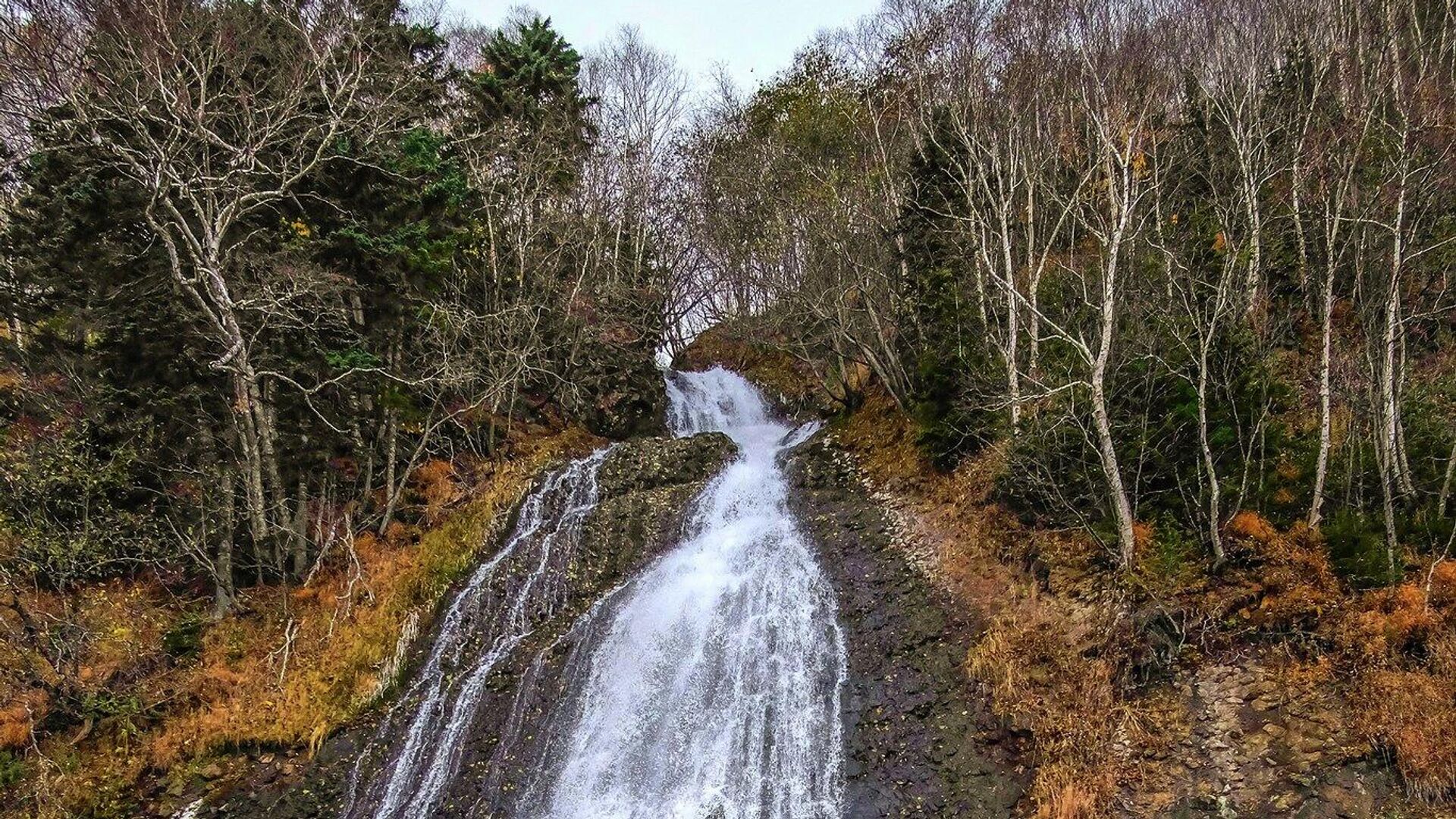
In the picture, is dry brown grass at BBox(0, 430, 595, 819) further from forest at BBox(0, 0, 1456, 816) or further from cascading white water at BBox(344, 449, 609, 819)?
cascading white water at BBox(344, 449, 609, 819)

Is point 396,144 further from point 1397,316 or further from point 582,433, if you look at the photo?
point 1397,316

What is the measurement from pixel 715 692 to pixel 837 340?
392 inches

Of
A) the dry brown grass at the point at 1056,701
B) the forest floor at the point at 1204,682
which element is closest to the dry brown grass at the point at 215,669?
the forest floor at the point at 1204,682

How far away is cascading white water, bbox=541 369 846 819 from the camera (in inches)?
391

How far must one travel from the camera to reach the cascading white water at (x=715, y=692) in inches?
391

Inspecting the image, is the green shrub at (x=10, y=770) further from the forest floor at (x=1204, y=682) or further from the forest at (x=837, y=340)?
the forest floor at (x=1204, y=682)

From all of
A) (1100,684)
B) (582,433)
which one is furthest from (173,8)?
(1100,684)

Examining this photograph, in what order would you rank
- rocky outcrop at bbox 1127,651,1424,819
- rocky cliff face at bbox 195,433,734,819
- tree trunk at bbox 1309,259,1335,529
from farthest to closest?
rocky cliff face at bbox 195,433,734,819, tree trunk at bbox 1309,259,1335,529, rocky outcrop at bbox 1127,651,1424,819

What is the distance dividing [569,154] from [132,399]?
15.0 meters

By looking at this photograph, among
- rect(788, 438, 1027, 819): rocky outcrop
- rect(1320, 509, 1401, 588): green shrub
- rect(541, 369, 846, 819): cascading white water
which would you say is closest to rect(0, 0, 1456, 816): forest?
rect(1320, 509, 1401, 588): green shrub

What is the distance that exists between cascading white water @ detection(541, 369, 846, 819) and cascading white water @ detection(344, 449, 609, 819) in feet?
5.65

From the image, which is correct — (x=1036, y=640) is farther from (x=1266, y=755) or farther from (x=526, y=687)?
(x=526, y=687)

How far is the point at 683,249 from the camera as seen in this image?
30.3 metres

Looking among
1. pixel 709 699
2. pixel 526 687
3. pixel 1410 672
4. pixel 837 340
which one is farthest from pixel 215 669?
pixel 1410 672
